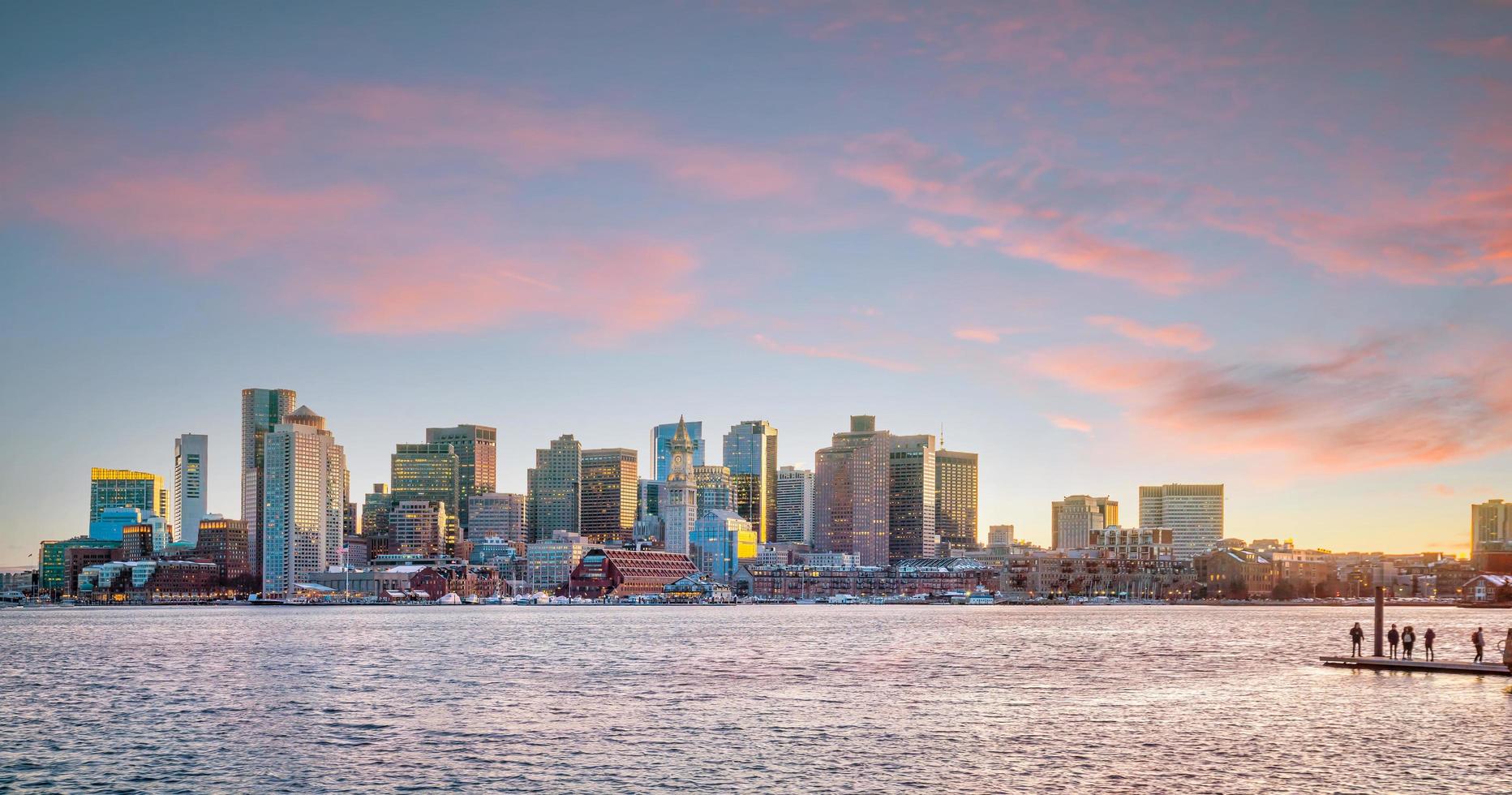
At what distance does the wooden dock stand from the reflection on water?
86 cm

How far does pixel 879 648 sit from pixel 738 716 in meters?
61.6

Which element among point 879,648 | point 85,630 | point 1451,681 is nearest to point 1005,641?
point 879,648

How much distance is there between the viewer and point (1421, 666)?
3221 inches

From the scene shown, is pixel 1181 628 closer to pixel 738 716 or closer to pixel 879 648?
pixel 879 648

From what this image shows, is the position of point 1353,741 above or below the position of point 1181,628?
above

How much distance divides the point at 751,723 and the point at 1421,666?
4453cm

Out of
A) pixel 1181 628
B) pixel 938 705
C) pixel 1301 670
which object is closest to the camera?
pixel 938 705

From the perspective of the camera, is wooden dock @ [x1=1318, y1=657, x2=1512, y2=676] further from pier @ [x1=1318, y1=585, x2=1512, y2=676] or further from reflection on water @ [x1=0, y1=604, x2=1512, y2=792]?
reflection on water @ [x1=0, y1=604, x2=1512, y2=792]

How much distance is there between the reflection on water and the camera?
4781 centimetres

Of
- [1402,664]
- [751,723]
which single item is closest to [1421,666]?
[1402,664]

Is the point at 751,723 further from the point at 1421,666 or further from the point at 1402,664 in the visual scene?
the point at 1402,664

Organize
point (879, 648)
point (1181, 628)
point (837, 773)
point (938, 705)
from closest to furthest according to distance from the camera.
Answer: point (837, 773) < point (938, 705) < point (879, 648) < point (1181, 628)

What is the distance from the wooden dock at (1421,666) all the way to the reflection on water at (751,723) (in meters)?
0.86

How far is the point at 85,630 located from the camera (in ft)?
626
